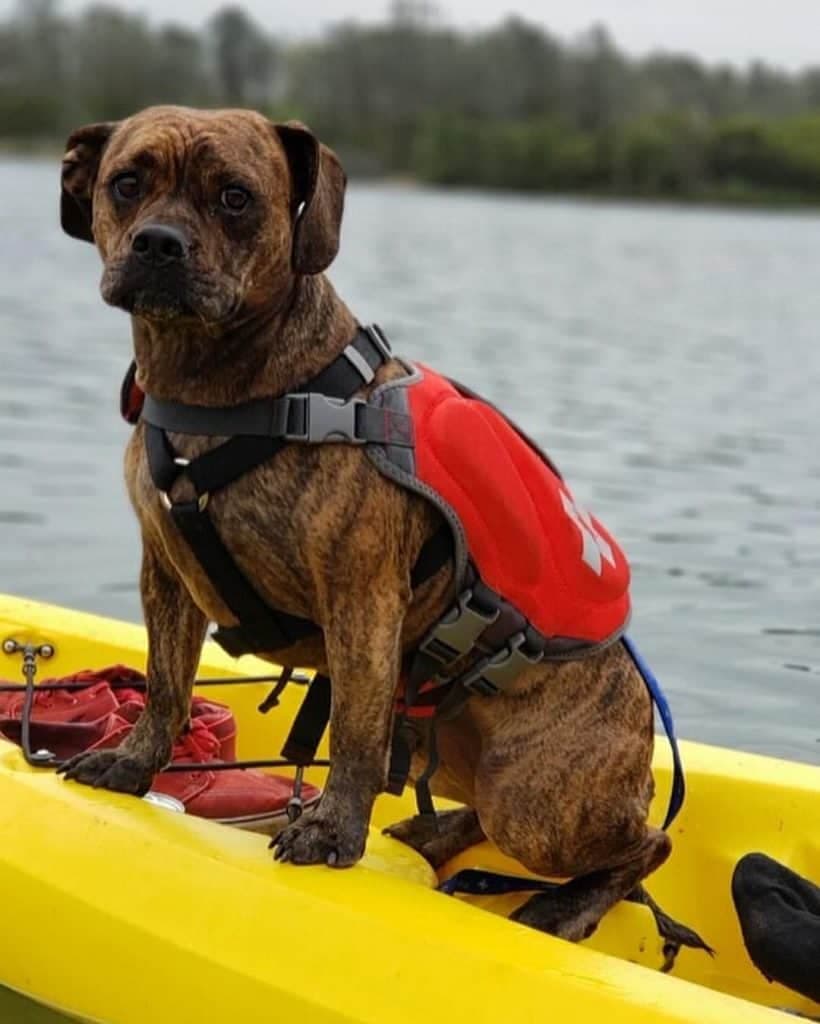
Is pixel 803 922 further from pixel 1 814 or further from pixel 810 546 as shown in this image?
pixel 810 546

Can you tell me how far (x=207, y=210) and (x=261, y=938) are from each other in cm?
151

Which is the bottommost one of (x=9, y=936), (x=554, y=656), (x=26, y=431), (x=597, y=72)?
(x=597, y=72)

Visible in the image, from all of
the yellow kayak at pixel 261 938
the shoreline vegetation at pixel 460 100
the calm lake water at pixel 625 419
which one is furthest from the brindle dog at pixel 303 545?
the shoreline vegetation at pixel 460 100

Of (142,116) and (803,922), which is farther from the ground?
(142,116)

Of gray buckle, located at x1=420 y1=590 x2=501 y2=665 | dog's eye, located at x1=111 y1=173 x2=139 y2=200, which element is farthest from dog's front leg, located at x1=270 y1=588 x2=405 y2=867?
dog's eye, located at x1=111 y1=173 x2=139 y2=200

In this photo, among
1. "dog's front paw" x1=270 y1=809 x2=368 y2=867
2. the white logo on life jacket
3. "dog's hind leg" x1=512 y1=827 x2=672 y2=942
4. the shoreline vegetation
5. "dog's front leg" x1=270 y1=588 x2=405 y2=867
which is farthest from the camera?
the shoreline vegetation

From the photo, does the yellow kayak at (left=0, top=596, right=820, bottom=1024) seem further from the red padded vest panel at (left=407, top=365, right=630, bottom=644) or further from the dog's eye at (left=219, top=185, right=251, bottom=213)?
the dog's eye at (left=219, top=185, right=251, bottom=213)

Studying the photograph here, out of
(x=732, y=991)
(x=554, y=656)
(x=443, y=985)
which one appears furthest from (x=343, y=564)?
(x=732, y=991)

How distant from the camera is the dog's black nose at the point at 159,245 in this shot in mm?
3150

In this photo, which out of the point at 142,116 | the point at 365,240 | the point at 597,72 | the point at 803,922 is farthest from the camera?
the point at 597,72

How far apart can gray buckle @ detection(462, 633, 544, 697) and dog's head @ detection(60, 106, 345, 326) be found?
0.94 meters

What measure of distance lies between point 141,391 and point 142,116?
2.19 ft

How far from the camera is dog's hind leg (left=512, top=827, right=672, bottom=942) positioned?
3.96 m

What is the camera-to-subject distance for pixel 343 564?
Answer: 11.4 ft
